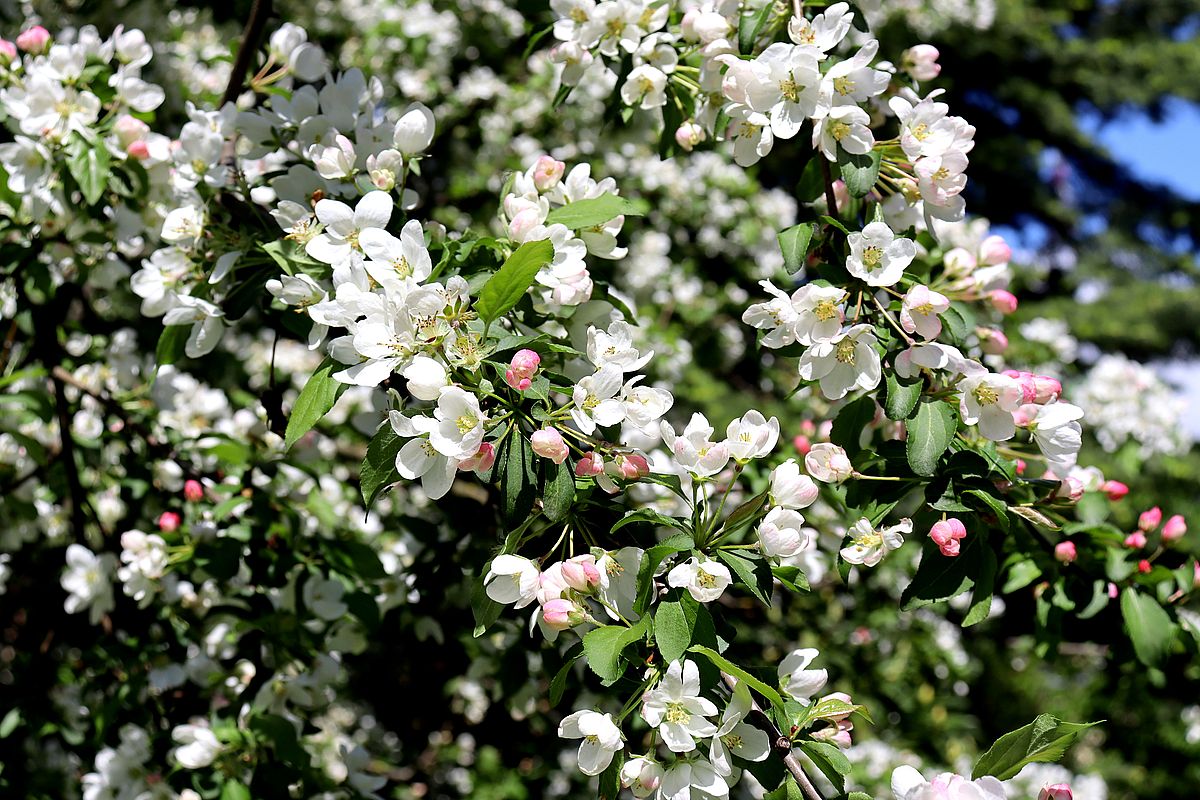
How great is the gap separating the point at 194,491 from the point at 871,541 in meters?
1.30

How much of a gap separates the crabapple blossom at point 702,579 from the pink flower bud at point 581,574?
0.08 m

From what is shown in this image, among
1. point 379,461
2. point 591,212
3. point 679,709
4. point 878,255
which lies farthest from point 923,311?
point 379,461

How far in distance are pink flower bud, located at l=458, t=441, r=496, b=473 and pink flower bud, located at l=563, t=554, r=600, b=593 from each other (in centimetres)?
13

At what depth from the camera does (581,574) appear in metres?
0.99

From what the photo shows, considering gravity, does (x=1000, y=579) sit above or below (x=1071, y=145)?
above

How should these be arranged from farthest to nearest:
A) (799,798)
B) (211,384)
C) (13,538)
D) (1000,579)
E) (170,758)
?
(211,384)
(13,538)
(170,758)
(1000,579)
(799,798)

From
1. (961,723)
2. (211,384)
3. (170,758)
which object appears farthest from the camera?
(961,723)

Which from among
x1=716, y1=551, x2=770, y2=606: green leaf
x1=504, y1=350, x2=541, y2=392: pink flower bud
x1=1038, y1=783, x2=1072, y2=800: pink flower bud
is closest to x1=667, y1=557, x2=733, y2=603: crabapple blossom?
x1=716, y1=551, x2=770, y2=606: green leaf

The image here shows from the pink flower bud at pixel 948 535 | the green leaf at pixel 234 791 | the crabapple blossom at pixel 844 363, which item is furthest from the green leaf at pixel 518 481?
the green leaf at pixel 234 791

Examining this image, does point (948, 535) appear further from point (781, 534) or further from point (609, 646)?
point (609, 646)

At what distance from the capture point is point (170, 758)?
1.72 m

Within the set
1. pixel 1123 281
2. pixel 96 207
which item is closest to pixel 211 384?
pixel 96 207

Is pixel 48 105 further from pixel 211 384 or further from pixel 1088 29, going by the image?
pixel 1088 29

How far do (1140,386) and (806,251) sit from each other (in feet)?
8.69
